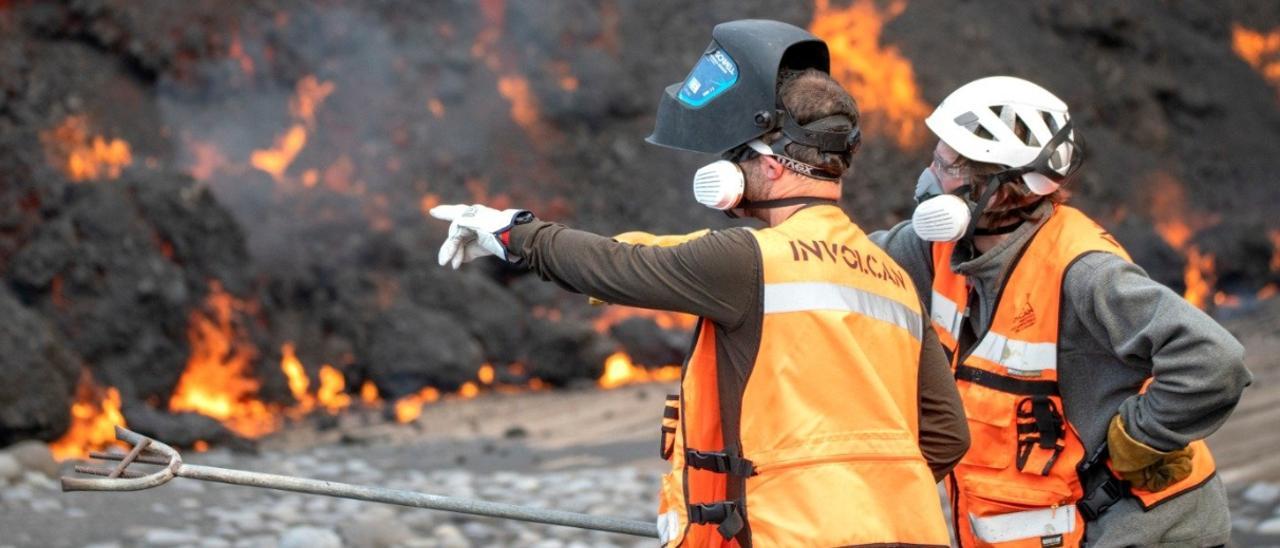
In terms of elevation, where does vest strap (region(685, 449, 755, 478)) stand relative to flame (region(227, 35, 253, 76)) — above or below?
A: below

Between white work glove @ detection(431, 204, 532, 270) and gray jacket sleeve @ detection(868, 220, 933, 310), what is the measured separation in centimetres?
134

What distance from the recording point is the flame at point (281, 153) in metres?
15.8

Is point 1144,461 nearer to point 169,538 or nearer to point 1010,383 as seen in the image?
point 1010,383

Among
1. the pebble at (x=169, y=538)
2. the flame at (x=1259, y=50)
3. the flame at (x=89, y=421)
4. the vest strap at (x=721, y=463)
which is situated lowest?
the vest strap at (x=721, y=463)

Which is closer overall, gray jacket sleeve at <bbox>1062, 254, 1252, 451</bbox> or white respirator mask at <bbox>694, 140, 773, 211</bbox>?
white respirator mask at <bbox>694, 140, 773, 211</bbox>

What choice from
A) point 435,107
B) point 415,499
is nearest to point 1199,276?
point 435,107

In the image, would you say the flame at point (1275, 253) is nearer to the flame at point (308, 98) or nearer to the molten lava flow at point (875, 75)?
Result: the molten lava flow at point (875, 75)

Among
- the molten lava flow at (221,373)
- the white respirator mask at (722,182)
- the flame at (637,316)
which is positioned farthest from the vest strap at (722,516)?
the flame at (637,316)

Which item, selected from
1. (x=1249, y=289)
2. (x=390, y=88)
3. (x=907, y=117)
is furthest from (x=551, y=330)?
(x=1249, y=289)

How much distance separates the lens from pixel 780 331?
308 cm

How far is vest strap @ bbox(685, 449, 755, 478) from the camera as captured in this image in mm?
3100

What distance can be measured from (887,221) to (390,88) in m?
5.95

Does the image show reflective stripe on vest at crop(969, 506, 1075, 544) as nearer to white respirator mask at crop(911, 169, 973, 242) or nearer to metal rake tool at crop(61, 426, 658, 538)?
white respirator mask at crop(911, 169, 973, 242)

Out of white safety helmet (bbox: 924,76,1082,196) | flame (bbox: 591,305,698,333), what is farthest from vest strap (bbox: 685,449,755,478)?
flame (bbox: 591,305,698,333)
